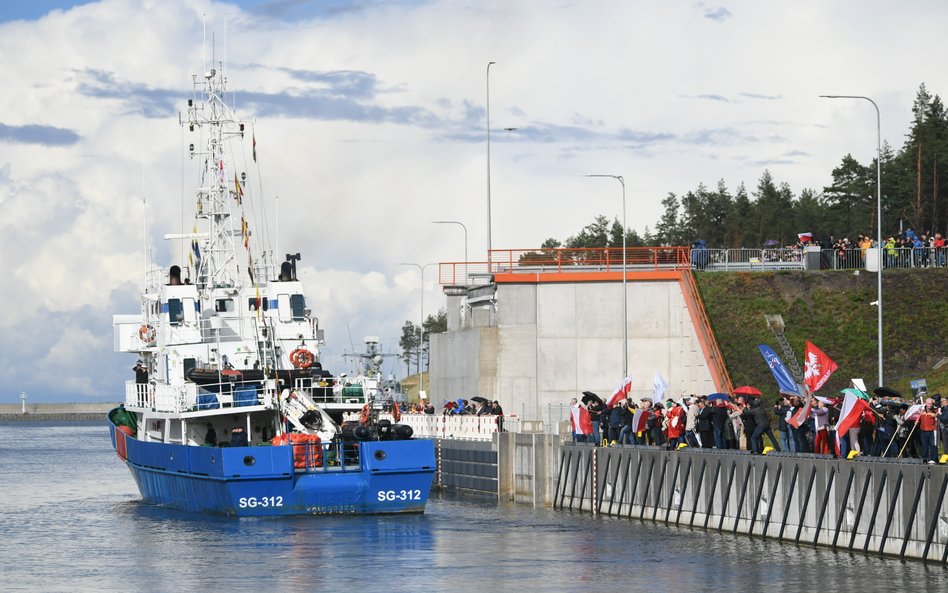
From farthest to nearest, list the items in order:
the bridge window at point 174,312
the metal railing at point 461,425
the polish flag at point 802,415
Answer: the metal railing at point 461,425 → the bridge window at point 174,312 → the polish flag at point 802,415

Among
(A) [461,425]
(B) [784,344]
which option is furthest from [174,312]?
(B) [784,344]

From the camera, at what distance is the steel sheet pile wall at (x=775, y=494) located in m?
32.4

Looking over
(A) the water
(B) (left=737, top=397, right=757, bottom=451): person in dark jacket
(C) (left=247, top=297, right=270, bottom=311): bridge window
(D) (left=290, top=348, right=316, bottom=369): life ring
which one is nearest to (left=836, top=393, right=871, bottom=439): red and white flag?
(A) the water

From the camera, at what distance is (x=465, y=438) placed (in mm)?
58562

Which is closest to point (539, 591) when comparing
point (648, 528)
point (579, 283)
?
point (648, 528)

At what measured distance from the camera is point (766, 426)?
3891 centimetres

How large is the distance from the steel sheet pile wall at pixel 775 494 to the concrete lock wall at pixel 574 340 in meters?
19.5

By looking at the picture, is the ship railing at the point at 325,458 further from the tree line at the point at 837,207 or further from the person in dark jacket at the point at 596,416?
the tree line at the point at 837,207

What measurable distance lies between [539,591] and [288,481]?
13.6m

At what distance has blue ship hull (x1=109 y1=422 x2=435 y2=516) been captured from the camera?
44.8 m

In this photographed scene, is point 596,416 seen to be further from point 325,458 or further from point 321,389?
point 325,458

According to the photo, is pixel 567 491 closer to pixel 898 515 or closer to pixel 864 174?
pixel 898 515

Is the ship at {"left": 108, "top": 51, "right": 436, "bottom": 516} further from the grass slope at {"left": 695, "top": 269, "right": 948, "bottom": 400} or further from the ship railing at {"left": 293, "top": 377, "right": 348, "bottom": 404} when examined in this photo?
the grass slope at {"left": 695, "top": 269, "right": 948, "bottom": 400}

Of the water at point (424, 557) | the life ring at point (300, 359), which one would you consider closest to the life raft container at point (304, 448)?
the water at point (424, 557)
